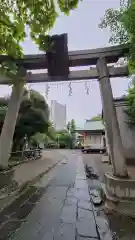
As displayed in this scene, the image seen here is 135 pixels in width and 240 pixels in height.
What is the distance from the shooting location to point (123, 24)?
4723 mm

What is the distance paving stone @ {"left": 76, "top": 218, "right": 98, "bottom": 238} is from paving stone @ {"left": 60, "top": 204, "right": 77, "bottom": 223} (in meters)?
0.20

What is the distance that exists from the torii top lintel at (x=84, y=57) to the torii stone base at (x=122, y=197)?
3.26 metres

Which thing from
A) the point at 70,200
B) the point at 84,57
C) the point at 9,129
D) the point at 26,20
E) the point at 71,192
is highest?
the point at 84,57

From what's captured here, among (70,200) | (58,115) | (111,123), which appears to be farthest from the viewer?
(58,115)

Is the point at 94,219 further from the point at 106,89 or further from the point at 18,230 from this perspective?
the point at 106,89

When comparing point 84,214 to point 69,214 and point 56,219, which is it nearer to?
point 69,214

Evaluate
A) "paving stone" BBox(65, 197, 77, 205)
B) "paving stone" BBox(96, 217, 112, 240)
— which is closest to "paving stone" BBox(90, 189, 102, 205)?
"paving stone" BBox(65, 197, 77, 205)

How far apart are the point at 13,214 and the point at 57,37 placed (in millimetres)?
4247

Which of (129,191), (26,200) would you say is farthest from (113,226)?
(26,200)

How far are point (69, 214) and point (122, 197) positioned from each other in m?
1.26

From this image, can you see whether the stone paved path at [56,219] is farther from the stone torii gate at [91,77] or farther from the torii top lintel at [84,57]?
the torii top lintel at [84,57]

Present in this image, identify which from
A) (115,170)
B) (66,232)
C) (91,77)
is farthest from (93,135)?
(66,232)

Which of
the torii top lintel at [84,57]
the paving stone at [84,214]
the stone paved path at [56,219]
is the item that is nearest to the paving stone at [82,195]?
the stone paved path at [56,219]

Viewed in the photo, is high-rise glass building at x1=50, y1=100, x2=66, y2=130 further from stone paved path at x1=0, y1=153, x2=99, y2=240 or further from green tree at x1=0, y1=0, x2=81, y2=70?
green tree at x1=0, y1=0, x2=81, y2=70
